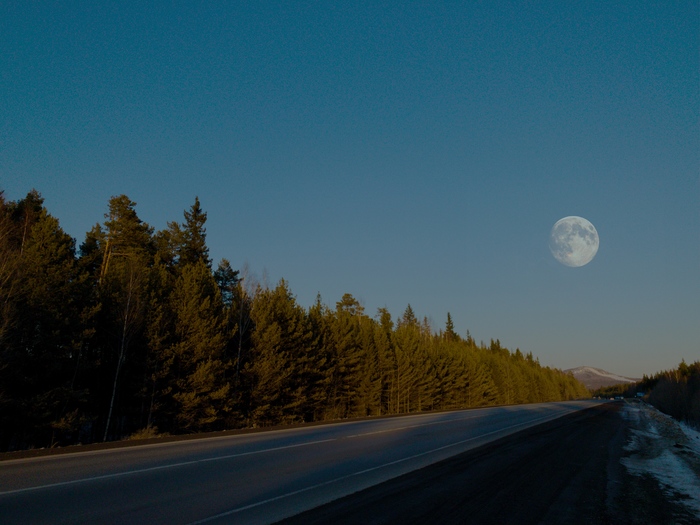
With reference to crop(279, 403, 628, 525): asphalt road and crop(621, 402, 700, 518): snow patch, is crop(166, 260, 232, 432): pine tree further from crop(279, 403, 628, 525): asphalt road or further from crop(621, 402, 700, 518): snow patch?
crop(621, 402, 700, 518): snow patch

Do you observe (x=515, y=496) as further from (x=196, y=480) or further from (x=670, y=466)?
(x=670, y=466)

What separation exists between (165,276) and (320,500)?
24.7 metres

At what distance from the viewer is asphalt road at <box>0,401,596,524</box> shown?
6.21m

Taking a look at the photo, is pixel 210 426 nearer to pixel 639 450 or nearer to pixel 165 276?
pixel 165 276

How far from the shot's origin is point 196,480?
8.41 metres

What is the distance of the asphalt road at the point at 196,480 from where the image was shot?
6211mm

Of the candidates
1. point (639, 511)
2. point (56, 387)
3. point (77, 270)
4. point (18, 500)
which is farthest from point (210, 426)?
point (639, 511)

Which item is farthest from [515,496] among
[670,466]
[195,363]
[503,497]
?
[195,363]

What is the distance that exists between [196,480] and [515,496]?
19.3ft

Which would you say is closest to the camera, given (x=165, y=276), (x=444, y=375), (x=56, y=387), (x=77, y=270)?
(x=56, y=387)

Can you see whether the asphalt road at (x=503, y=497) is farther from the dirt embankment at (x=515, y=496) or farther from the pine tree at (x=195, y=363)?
the pine tree at (x=195, y=363)

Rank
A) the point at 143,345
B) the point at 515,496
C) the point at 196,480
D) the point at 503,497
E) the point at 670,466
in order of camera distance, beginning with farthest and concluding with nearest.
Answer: the point at 143,345, the point at 670,466, the point at 196,480, the point at 515,496, the point at 503,497

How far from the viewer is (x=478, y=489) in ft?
27.4

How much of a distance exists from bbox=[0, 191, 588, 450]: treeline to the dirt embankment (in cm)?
1599
